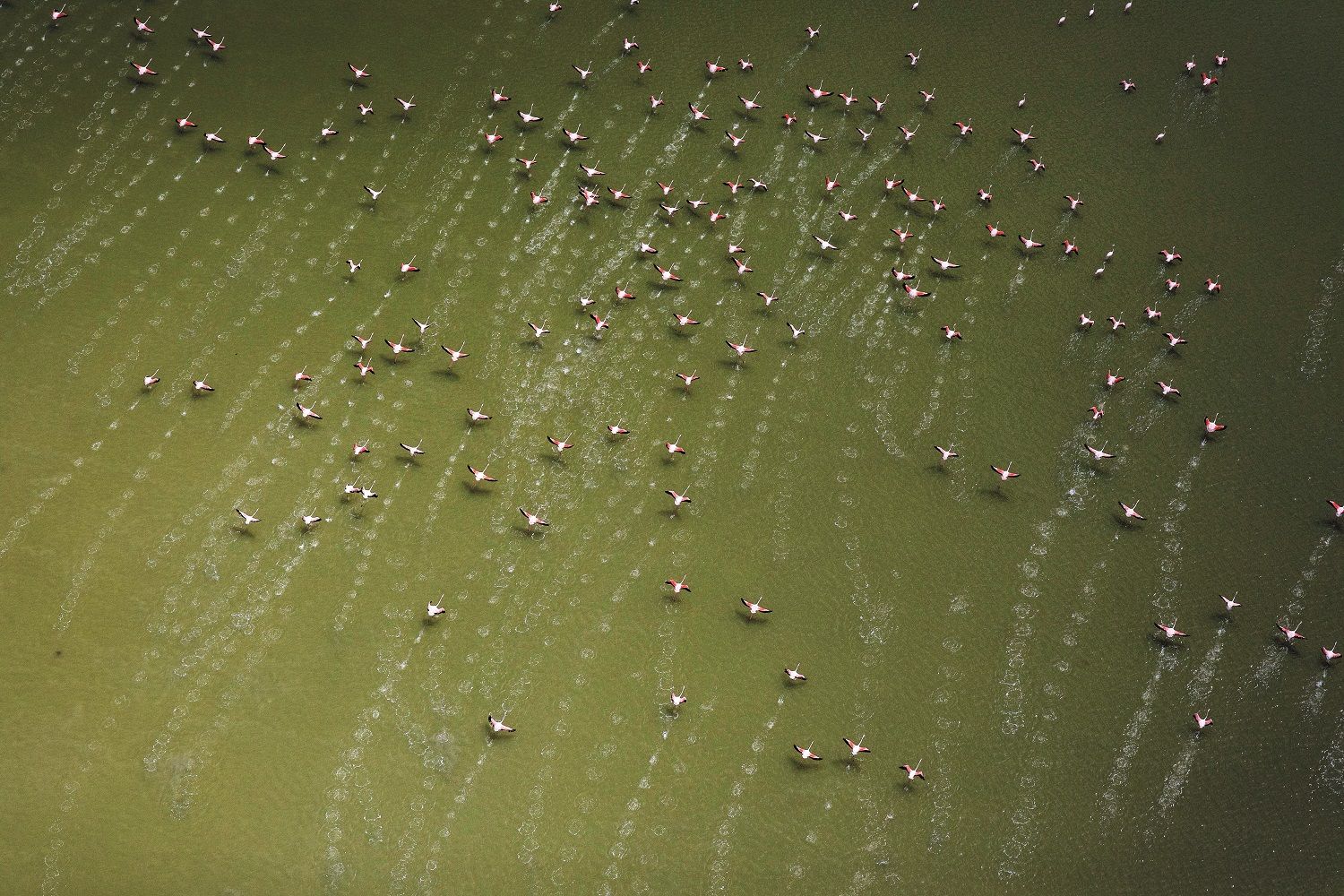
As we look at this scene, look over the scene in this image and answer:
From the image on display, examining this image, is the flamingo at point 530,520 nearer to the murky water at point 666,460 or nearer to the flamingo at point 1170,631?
the murky water at point 666,460

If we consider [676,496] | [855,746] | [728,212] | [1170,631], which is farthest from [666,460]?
[1170,631]

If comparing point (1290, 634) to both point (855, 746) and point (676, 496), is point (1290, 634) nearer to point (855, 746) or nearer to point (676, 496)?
point (855, 746)


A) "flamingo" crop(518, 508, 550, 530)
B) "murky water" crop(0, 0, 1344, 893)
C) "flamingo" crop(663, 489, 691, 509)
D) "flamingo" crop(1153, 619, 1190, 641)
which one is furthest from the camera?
"flamingo" crop(663, 489, 691, 509)

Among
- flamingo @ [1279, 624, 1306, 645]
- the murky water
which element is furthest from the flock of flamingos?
the murky water

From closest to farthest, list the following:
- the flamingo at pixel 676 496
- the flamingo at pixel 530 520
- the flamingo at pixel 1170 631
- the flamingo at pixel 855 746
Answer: the flamingo at pixel 855 746 → the flamingo at pixel 1170 631 → the flamingo at pixel 530 520 → the flamingo at pixel 676 496

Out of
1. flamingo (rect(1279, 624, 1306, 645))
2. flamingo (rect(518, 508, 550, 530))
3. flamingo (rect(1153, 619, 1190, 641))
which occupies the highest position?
flamingo (rect(1279, 624, 1306, 645))

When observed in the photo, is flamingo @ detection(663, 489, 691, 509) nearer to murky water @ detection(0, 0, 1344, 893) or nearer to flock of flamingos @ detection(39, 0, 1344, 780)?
flock of flamingos @ detection(39, 0, 1344, 780)

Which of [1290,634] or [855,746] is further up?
[1290,634]

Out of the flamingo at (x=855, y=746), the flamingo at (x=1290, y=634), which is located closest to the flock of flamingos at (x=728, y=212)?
the flamingo at (x=1290, y=634)

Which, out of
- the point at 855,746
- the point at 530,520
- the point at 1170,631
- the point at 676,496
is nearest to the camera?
the point at 855,746
